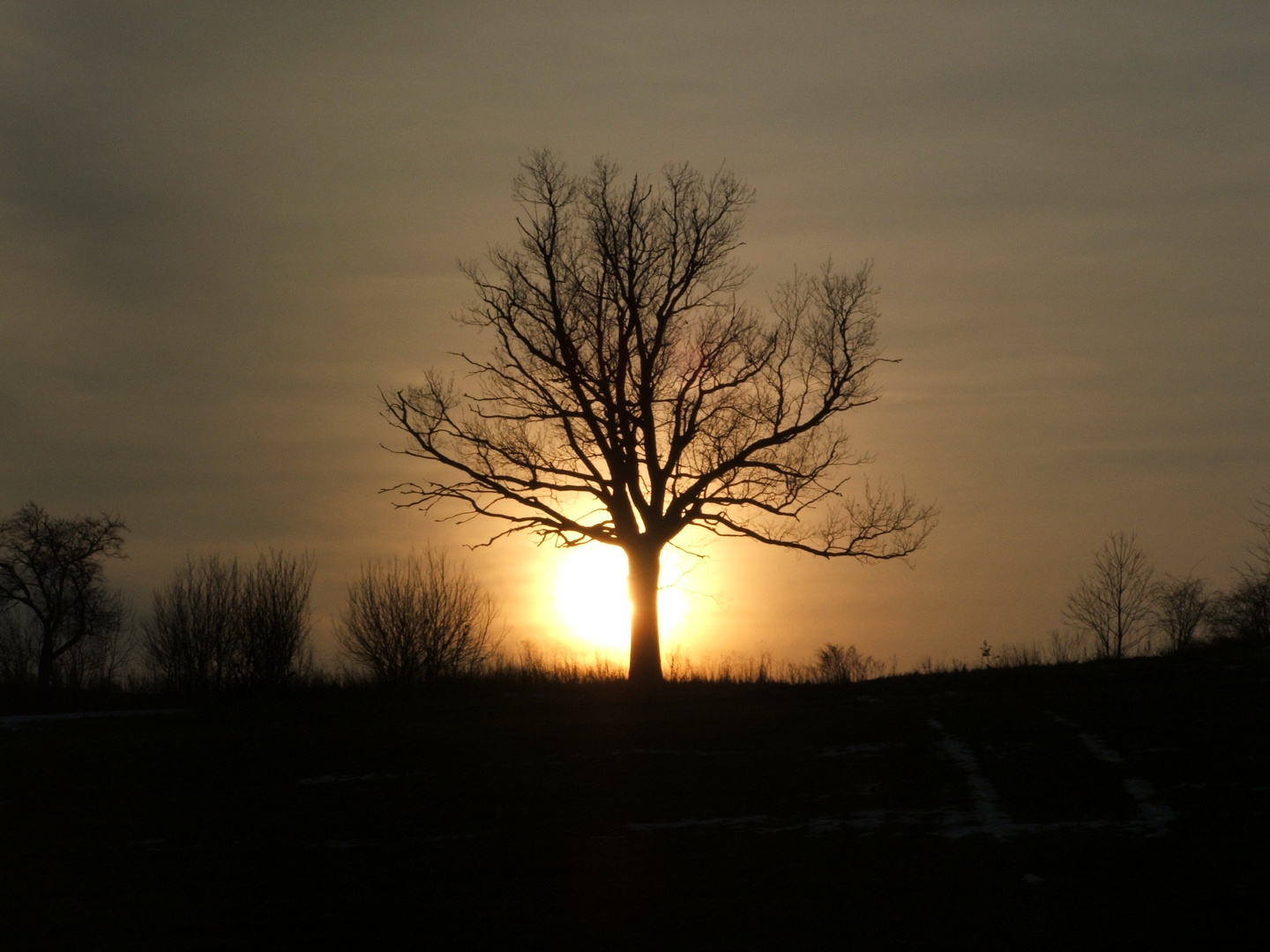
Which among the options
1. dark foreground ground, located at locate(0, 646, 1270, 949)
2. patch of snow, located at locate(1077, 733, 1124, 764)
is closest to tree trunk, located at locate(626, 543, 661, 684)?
dark foreground ground, located at locate(0, 646, 1270, 949)

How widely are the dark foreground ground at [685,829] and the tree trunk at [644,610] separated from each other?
852cm

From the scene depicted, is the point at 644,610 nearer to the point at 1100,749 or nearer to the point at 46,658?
the point at 1100,749

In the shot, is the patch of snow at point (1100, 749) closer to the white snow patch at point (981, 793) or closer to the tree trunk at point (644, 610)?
the white snow patch at point (981, 793)

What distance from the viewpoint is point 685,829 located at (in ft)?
36.3

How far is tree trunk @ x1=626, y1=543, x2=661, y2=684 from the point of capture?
27.3 metres

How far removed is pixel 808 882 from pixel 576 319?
20.1 meters

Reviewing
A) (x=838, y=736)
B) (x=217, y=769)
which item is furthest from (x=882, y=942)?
(x=217, y=769)

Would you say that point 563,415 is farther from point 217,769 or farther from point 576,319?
point 217,769

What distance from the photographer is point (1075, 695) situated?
1731cm

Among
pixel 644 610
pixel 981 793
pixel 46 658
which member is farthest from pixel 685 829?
pixel 46 658

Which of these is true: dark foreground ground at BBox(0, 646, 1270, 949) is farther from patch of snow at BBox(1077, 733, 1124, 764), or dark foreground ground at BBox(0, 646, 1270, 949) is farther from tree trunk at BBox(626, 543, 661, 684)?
tree trunk at BBox(626, 543, 661, 684)

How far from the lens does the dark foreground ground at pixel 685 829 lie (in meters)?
8.21

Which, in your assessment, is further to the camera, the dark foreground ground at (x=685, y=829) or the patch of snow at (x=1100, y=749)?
the patch of snow at (x=1100, y=749)

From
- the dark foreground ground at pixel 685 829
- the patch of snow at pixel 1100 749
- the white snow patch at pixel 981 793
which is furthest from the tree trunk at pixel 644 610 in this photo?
the patch of snow at pixel 1100 749
